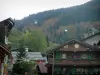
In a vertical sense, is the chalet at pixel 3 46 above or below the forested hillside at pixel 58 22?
below

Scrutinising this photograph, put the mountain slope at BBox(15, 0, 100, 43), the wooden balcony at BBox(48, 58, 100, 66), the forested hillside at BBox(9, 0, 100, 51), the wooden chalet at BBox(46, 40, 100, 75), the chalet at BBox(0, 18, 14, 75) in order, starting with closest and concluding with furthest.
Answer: the chalet at BBox(0, 18, 14, 75) < the wooden chalet at BBox(46, 40, 100, 75) < the wooden balcony at BBox(48, 58, 100, 66) < the forested hillside at BBox(9, 0, 100, 51) < the mountain slope at BBox(15, 0, 100, 43)

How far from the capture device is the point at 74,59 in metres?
A: 45.3

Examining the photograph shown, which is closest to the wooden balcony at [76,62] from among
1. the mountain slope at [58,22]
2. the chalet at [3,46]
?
the chalet at [3,46]

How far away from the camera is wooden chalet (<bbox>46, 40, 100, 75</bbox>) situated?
44.7 m

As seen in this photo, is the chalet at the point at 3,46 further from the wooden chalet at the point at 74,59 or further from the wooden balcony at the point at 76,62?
the wooden balcony at the point at 76,62

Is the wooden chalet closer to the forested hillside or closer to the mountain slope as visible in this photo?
the forested hillside

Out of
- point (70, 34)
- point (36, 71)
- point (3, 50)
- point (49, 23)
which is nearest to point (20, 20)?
point (49, 23)

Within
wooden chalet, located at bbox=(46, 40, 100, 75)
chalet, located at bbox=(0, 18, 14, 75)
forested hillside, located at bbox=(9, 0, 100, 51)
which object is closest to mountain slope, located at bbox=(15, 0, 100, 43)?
forested hillside, located at bbox=(9, 0, 100, 51)

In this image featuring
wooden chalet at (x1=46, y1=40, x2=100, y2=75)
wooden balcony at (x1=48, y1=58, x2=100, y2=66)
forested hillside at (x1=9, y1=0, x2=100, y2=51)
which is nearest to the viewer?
wooden chalet at (x1=46, y1=40, x2=100, y2=75)

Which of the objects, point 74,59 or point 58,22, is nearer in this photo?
point 74,59

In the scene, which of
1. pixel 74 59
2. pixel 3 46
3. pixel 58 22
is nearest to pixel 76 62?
pixel 74 59

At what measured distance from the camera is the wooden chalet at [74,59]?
44719 mm

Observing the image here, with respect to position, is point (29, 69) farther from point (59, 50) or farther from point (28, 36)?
point (28, 36)

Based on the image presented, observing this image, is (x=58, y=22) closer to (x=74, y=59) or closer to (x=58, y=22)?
(x=58, y=22)
